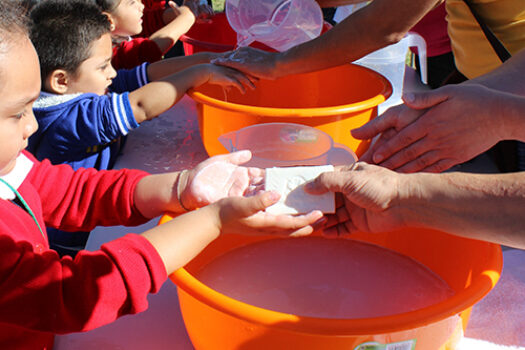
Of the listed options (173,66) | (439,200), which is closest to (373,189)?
(439,200)

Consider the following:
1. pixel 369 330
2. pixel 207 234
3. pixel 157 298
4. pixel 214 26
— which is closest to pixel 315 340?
pixel 369 330

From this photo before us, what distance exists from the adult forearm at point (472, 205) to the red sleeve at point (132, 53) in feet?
4.61

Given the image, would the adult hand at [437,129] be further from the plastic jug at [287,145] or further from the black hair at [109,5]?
the black hair at [109,5]

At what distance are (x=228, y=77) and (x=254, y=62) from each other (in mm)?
85

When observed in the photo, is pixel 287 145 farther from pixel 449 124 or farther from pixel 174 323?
pixel 174 323

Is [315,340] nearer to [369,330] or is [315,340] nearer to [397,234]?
[369,330]

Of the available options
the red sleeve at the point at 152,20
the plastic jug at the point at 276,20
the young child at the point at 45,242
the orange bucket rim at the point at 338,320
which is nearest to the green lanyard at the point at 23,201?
the young child at the point at 45,242

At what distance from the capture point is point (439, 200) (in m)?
0.73

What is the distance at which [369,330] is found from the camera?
1.66 feet

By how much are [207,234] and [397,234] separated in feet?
1.35

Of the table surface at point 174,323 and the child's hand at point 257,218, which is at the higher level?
the child's hand at point 257,218

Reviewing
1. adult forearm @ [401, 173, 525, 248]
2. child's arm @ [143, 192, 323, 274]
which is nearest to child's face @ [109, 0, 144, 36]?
child's arm @ [143, 192, 323, 274]

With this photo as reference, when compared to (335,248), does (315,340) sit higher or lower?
higher

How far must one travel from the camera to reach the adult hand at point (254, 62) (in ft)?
4.25
